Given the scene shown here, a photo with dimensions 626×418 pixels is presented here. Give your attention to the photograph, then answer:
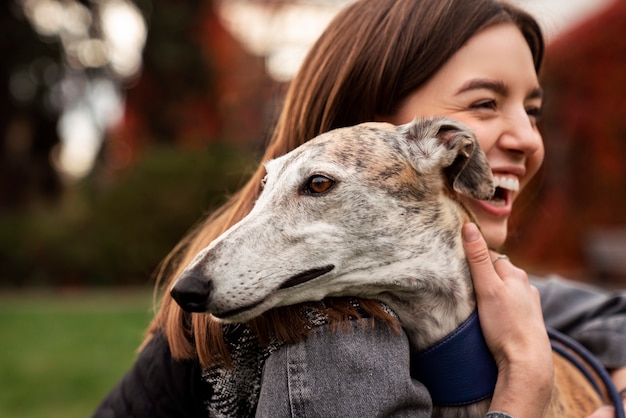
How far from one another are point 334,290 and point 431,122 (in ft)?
2.28

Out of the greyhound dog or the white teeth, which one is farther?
the white teeth

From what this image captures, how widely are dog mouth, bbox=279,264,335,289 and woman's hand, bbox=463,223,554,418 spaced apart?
0.54 meters

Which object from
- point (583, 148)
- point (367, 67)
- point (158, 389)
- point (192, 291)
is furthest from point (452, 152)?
point (583, 148)

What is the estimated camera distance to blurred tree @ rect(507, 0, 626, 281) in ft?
40.1

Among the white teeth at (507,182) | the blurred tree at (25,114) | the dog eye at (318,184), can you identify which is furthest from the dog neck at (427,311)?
the blurred tree at (25,114)

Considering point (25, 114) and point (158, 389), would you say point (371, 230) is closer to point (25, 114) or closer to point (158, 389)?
point (158, 389)

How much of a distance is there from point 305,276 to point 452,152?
0.71 meters

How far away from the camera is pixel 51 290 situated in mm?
12562

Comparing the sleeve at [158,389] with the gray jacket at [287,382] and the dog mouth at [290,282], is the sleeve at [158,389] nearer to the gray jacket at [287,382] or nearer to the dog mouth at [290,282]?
the gray jacket at [287,382]

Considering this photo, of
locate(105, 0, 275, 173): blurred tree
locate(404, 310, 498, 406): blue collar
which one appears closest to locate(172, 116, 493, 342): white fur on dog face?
locate(404, 310, 498, 406): blue collar

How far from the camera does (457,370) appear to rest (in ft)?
6.90

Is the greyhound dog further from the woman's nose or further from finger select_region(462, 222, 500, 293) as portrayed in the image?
the woman's nose

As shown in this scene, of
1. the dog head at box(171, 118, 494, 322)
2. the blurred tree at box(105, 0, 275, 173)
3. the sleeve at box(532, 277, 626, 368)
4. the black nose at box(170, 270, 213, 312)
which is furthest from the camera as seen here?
the blurred tree at box(105, 0, 275, 173)

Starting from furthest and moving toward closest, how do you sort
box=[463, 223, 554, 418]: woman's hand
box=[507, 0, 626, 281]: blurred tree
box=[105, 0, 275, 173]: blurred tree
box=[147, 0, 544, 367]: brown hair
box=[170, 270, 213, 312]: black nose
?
box=[105, 0, 275, 173]: blurred tree
box=[507, 0, 626, 281]: blurred tree
box=[147, 0, 544, 367]: brown hair
box=[463, 223, 554, 418]: woman's hand
box=[170, 270, 213, 312]: black nose
